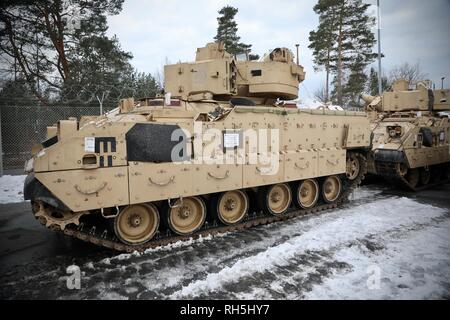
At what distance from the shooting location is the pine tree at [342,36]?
918 inches

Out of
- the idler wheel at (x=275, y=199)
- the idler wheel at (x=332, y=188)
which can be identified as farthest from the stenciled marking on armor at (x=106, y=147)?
the idler wheel at (x=332, y=188)

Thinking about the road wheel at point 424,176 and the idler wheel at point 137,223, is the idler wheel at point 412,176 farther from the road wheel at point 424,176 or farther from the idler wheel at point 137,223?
the idler wheel at point 137,223

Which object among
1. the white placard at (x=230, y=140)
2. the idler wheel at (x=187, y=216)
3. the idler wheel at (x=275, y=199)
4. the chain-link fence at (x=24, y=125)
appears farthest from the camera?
the chain-link fence at (x=24, y=125)

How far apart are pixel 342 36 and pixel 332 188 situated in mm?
18687

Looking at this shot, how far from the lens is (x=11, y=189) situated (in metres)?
10.6

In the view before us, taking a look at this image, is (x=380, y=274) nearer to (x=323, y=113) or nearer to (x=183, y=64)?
(x=323, y=113)

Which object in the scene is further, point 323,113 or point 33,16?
point 33,16

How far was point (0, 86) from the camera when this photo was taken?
47.8ft

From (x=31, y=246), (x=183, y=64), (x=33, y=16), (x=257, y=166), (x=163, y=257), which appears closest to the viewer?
(x=163, y=257)

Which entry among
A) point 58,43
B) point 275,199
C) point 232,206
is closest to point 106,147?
point 232,206

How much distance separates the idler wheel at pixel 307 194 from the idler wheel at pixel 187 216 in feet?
8.74

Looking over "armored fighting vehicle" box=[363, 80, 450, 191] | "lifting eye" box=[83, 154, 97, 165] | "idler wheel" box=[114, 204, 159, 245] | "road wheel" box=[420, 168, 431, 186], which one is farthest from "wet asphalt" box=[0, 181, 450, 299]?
"road wheel" box=[420, 168, 431, 186]
